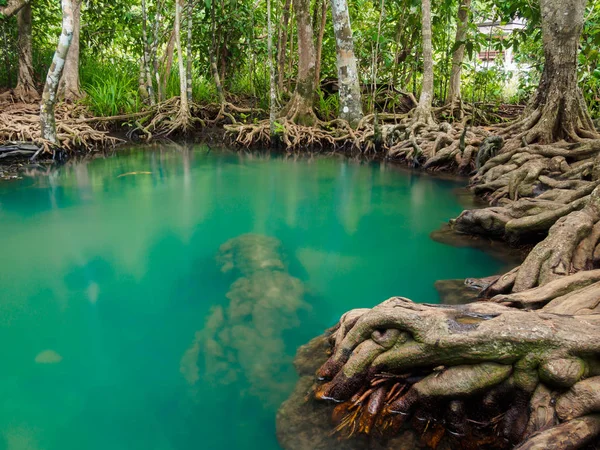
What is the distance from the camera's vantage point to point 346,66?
29.3 ft

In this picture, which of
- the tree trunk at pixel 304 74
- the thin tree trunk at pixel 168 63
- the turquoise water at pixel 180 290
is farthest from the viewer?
the thin tree trunk at pixel 168 63

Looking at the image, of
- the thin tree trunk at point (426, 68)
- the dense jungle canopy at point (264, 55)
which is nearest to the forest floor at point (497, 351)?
the thin tree trunk at point (426, 68)

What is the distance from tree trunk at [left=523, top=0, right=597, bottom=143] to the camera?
5.54 meters

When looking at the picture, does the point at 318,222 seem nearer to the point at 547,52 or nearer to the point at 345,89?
the point at 547,52

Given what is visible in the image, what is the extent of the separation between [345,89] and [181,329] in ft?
23.1

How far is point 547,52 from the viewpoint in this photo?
584 centimetres

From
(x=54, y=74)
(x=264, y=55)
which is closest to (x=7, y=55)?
(x=54, y=74)

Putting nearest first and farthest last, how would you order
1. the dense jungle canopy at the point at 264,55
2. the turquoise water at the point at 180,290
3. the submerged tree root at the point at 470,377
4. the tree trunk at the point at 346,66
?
the submerged tree root at the point at 470,377 → the turquoise water at the point at 180,290 → the tree trunk at the point at 346,66 → the dense jungle canopy at the point at 264,55

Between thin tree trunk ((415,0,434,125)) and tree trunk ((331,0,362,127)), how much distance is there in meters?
1.30

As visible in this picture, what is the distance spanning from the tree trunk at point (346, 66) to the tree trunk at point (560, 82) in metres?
3.59

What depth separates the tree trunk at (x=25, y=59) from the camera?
10031 mm

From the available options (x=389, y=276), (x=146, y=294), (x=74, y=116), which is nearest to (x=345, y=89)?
(x=74, y=116)

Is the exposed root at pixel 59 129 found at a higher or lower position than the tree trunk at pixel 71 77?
lower

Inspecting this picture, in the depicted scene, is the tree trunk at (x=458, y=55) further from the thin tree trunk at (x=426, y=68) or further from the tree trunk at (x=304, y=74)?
the tree trunk at (x=304, y=74)
